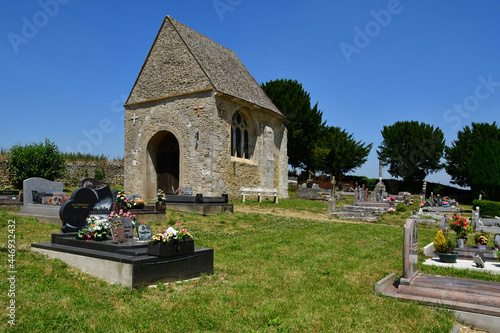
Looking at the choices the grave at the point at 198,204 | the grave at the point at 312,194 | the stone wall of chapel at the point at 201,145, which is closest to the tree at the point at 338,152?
the grave at the point at 312,194

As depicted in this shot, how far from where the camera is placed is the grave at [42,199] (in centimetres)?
1196

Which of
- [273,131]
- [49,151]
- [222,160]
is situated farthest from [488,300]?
[49,151]

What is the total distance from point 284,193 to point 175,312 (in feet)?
72.4

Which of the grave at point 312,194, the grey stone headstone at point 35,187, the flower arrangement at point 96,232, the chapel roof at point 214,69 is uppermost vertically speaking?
the chapel roof at point 214,69

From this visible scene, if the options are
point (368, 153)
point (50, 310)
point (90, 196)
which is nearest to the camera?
point (50, 310)

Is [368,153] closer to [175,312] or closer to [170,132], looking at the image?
[170,132]

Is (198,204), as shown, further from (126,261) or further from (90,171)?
(90,171)

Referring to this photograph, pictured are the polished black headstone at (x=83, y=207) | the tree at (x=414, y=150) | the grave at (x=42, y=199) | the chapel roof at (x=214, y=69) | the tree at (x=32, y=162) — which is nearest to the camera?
the polished black headstone at (x=83, y=207)

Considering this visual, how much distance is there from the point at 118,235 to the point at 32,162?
23.9m

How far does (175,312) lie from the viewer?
16.4ft

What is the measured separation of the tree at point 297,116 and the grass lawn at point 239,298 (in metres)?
32.4

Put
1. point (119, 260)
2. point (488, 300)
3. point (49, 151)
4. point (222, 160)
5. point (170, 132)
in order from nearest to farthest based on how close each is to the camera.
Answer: point (488, 300) → point (119, 260) → point (222, 160) → point (170, 132) → point (49, 151)

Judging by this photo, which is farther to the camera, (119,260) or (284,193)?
(284,193)

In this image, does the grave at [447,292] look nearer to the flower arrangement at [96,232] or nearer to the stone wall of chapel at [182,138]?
the flower arrangement at [96,232]
